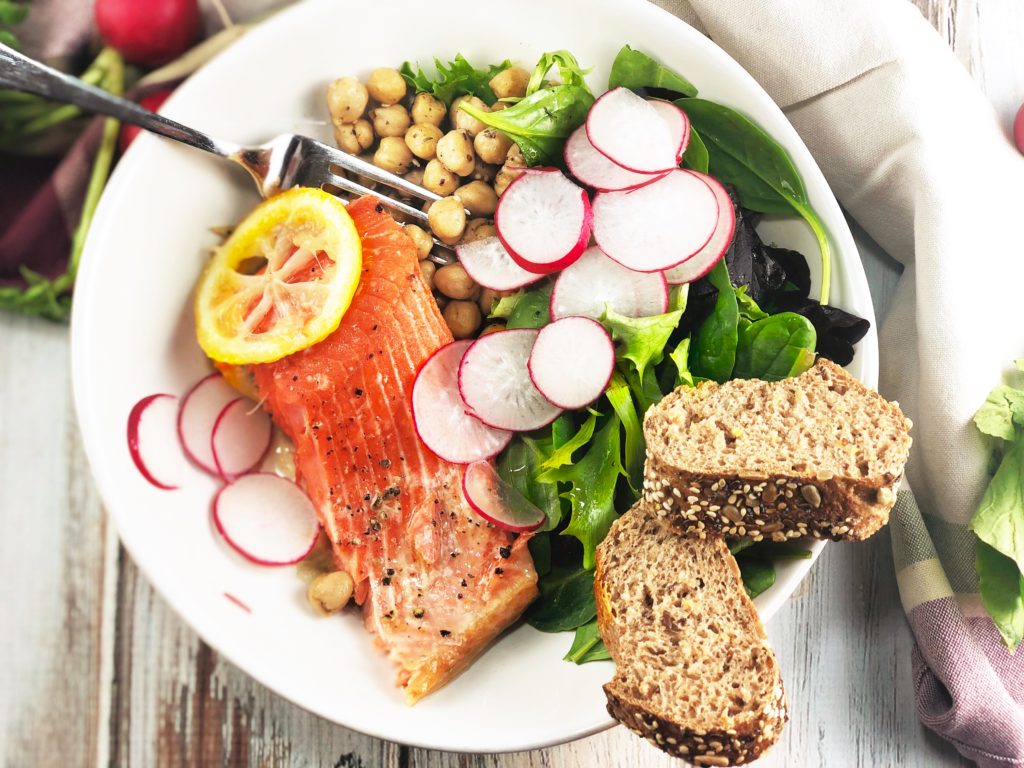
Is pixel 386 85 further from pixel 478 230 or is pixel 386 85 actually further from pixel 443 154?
pixel 478 230

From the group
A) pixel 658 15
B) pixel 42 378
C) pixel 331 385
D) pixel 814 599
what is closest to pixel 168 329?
pixel 331 385

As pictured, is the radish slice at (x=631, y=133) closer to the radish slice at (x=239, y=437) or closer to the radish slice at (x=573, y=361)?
the radish slice at (x=573, y=361)

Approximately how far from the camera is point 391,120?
197 cm

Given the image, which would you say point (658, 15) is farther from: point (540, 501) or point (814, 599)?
point (814, 599)

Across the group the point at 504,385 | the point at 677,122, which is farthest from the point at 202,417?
the point at 677,122

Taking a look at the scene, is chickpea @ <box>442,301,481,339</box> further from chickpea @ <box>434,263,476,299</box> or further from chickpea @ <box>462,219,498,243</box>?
chickpea @ <box>462,219,498,243</box>

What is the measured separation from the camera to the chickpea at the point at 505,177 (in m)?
1.92

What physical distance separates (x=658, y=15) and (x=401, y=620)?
4.57 feet

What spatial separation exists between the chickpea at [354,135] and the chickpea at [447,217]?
235 millimetres

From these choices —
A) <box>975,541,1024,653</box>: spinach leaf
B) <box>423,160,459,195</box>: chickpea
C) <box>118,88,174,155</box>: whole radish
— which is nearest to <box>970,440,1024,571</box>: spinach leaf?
<box>975,541,1024,653</box>: spinach leaf

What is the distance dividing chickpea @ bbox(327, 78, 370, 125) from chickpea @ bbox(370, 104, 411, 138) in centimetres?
5

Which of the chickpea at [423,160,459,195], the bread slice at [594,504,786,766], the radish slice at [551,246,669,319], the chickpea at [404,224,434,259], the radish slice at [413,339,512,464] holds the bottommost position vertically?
the bread slice at [594,504,786,766]

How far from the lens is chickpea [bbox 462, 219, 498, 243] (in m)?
1.96

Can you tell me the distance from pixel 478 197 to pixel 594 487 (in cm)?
71
